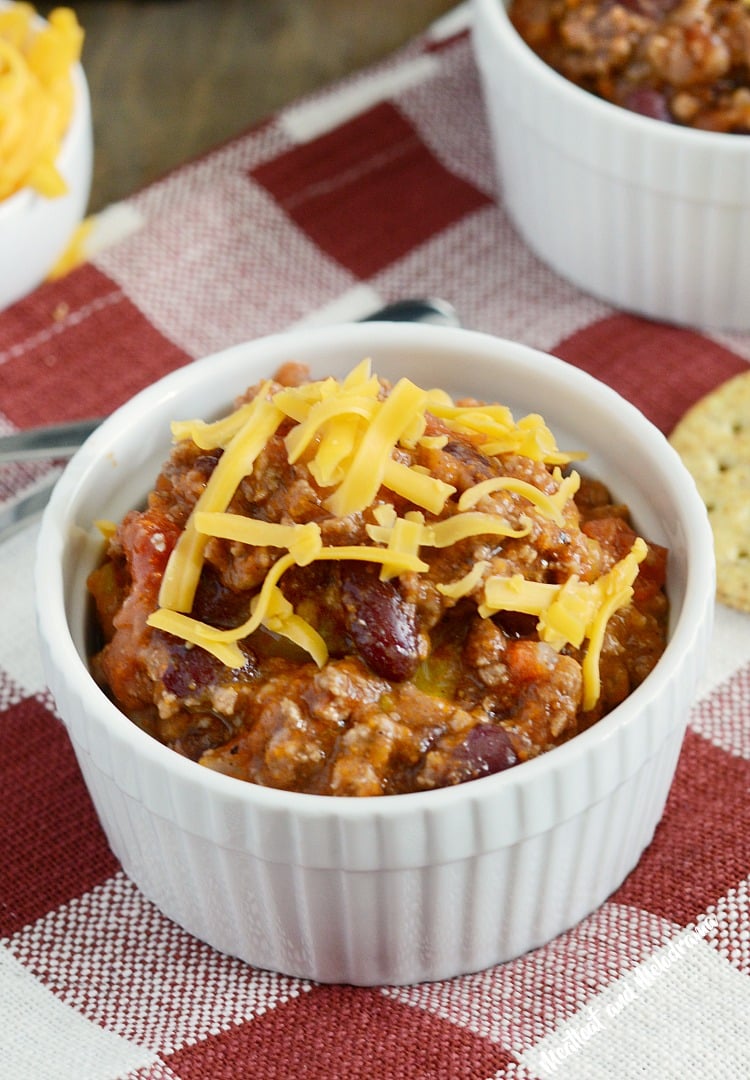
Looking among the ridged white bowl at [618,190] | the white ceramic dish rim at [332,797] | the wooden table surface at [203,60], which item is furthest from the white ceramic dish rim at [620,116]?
the wooden table surface at [203,60]

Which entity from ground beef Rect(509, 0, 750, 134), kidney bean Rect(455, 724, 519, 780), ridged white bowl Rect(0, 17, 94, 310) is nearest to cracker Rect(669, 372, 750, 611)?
ground beef Rect(509, 0, 750, 134)

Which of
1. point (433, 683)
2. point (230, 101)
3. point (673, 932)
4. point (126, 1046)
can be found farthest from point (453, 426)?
point (230, 101)

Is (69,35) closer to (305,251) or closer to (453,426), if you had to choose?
(305,251)

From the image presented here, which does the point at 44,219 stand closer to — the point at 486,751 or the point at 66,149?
the point at 66,149

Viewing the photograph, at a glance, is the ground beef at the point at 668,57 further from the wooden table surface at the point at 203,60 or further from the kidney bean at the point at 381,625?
the kidney bean at the point at 381,625

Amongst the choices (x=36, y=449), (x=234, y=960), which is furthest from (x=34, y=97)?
(x=234, y=960)

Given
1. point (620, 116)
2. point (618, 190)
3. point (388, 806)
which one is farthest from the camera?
point (618, 190)
